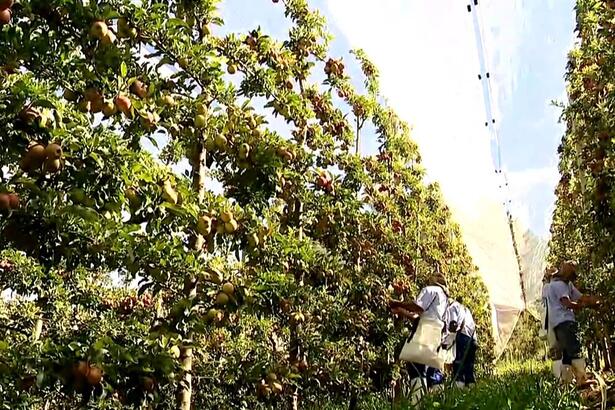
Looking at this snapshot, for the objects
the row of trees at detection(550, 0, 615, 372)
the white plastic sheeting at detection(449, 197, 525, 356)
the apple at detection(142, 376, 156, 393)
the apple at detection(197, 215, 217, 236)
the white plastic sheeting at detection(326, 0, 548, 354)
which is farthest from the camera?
the white plastic sheeting at detection(449, 197, 525, 356)

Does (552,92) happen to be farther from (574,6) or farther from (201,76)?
(201,76)

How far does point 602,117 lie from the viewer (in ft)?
18.1

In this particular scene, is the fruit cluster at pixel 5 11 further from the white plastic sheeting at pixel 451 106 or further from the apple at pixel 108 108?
the white plastic sheeting at pixel 451 106

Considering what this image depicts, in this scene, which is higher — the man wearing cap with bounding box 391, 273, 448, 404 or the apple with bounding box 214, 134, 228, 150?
the apple with bounding box 214, 134, 228, 150

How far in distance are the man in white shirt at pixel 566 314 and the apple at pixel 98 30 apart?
4.11 meters

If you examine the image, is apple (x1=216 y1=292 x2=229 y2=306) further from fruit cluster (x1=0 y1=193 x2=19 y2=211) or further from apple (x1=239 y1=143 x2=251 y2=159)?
fruit cluster (x1=0 y1=193 x2=19 y2=211)

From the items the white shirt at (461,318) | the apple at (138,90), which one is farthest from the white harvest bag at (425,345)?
the apple at (138,90)

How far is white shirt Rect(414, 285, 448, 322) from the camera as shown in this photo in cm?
573

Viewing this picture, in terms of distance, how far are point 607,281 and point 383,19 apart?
5.91 meters

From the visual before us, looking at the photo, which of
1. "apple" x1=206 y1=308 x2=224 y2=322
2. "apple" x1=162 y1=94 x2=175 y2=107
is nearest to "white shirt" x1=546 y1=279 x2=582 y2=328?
"apple" x1=206 y1=308 x2=224 y2=322

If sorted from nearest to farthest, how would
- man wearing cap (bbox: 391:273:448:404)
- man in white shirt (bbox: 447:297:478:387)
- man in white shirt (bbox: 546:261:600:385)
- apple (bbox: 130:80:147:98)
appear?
apple (bbox: 130:80:147:98) → man in white shirt (bbox: 546:261:600:385) → man wearing cap (bbox: 391:273:448:404) → man in white shirt (bbox: 447:297:478:387)

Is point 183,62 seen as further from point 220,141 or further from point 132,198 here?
point 132,198

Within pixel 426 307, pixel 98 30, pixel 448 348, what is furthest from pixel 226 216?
pixel 448 348

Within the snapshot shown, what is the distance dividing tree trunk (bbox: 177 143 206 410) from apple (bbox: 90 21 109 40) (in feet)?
2.84
